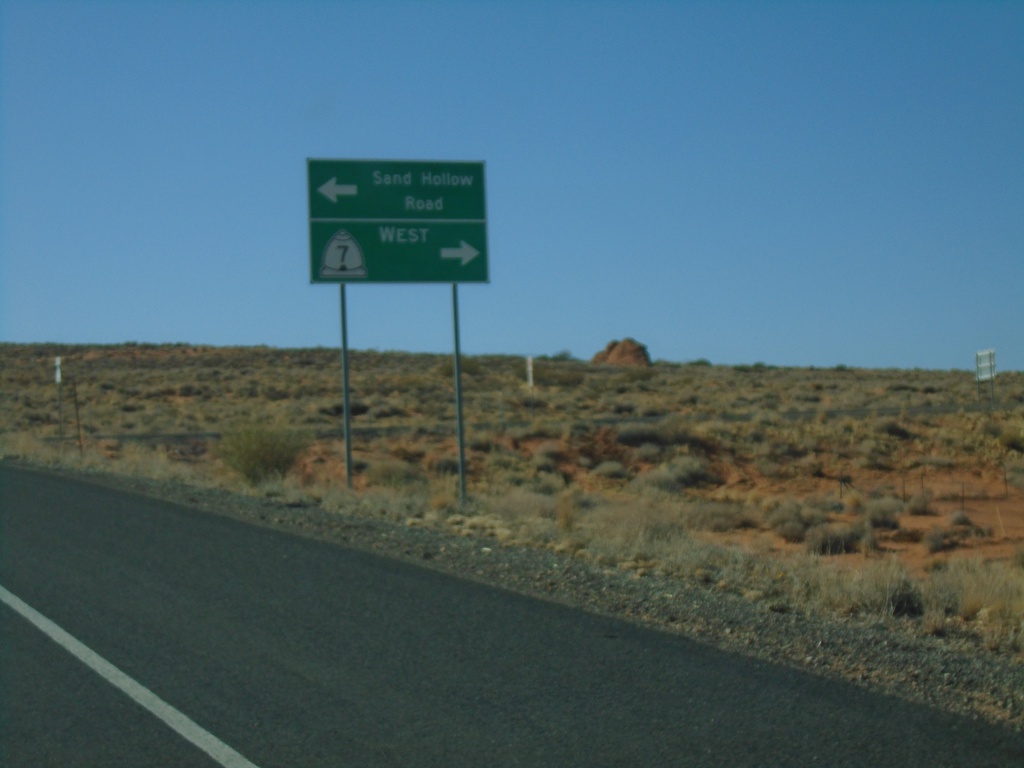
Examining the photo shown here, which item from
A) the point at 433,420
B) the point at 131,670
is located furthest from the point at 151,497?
the point at 433,420

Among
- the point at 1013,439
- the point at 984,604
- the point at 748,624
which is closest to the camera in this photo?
the point at 748,624

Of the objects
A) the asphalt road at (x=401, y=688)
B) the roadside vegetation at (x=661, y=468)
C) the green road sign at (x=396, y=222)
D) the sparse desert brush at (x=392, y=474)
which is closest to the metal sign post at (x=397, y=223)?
the green road sign at (x=396, y=222)

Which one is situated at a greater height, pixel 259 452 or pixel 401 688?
pixel 259 452

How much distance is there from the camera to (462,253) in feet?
62.2

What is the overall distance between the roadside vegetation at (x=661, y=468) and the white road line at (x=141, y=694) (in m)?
5.44

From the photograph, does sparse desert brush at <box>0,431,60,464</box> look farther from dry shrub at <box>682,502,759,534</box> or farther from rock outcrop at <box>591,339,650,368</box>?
rock outcrop at <box>591,339,650,368</box>

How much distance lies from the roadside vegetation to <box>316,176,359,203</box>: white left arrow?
526cm

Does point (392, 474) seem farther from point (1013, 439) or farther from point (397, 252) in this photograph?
point (1013, 439)

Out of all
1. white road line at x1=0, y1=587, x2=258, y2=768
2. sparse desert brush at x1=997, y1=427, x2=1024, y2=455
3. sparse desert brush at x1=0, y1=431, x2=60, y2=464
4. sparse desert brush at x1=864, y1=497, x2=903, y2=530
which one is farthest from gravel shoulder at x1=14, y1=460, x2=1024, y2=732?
sparse desert brush at x1=997, y1=427, x2=1024, y2=455

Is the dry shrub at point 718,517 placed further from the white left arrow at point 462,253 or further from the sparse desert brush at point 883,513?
the white left arrow at point 462,253

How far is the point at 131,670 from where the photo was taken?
296 inches

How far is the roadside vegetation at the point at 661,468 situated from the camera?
11812mm

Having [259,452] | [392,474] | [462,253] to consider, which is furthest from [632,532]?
[259,452]

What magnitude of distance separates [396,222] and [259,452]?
8898mm
